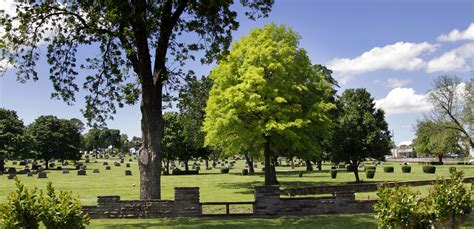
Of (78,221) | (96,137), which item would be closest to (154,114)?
(78,221)

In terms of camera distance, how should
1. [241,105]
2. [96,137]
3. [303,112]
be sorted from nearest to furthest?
[241,105] < [303,112] < [96,137]

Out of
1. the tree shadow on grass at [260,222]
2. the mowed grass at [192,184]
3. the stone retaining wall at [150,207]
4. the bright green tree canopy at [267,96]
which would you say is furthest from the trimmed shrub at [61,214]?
the bright green tree canopy at [267,96]

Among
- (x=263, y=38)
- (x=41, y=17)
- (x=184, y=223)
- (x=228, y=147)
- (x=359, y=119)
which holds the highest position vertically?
(x=263, y=38)

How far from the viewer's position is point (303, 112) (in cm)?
2948

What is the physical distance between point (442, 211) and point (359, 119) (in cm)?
2736

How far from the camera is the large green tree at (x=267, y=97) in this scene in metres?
27.1

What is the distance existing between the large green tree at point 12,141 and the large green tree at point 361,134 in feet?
152

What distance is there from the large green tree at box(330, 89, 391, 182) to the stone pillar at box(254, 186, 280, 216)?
21.0 m

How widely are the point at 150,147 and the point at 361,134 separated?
23.0 metres

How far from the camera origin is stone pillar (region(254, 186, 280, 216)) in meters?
14.9

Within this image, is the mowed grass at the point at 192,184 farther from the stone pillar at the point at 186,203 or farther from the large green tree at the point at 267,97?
the stone pillar at the point at 186,203

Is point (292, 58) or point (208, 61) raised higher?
point (292, 58)

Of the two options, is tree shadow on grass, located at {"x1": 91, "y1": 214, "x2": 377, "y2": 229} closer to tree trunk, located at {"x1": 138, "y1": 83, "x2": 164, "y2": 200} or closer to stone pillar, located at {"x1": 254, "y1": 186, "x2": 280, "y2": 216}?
stone pillar, located at {"x1": 254, "y1": 186, "x2": 280, "y2": 216}

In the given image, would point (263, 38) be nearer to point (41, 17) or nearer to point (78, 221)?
point (41, 17)
